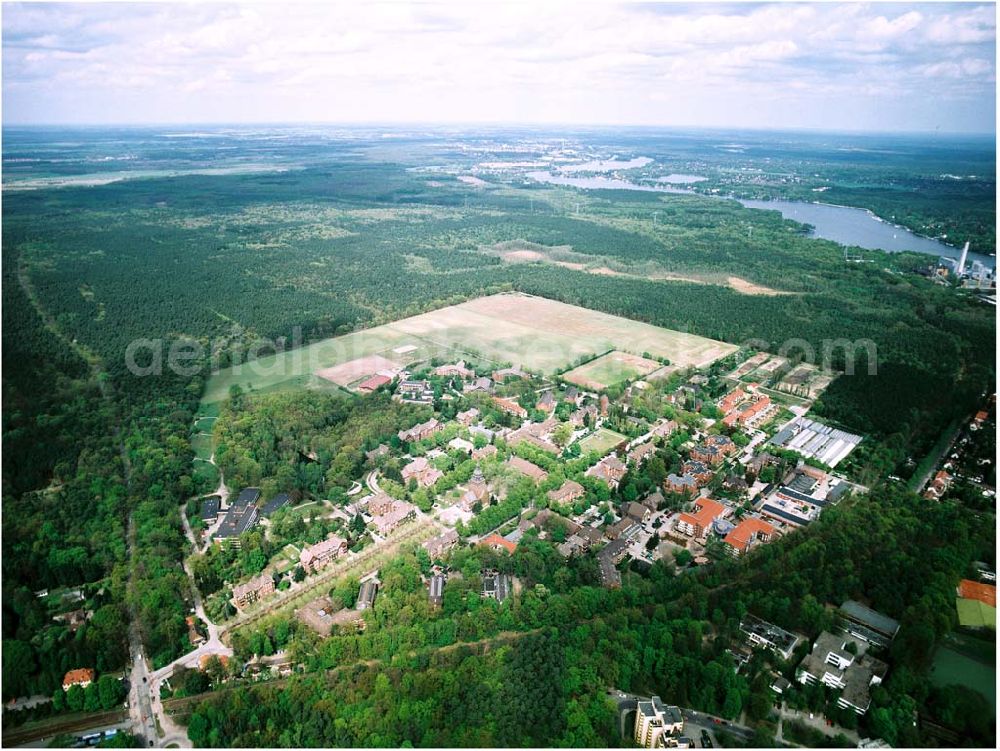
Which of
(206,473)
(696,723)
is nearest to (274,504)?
(206,473)

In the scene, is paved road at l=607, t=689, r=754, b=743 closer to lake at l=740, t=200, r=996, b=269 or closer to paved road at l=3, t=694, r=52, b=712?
paved road at l=3, t=694, r=52, b=712

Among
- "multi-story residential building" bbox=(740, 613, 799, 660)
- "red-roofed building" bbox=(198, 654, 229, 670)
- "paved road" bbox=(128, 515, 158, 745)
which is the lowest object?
"paved road" bbox=(128, 515, 158, 745)

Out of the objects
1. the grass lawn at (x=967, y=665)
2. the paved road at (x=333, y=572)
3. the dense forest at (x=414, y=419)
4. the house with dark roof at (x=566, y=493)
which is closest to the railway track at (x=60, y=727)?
the dense forest at (x=414, y=419)

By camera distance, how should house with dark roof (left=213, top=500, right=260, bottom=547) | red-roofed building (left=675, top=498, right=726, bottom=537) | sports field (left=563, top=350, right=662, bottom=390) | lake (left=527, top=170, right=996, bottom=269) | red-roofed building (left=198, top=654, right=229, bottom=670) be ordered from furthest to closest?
lake (left=527, top=170, right=996, bottom=269), sports field (left=563, top=350, right=662, bottom=390), red-roofed building (left=675, top=498, right=726, bottom=537), house with dark roof (left=213, top=500, right=260, bottom=547), red-roofed building (left=198, top=654, right=229, bottom=670)

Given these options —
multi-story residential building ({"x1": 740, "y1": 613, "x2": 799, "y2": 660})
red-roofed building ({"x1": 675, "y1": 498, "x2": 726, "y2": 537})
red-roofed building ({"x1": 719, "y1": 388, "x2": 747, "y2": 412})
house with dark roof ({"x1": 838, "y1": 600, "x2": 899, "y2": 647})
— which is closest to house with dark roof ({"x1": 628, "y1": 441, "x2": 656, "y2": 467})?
red-roofed building ({"x1": 675, "y1": 498, "x2": 726, "y2": 537})

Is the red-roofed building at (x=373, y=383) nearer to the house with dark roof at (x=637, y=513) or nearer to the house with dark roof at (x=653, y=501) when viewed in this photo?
the house with dark roof at (x=637, y=513)

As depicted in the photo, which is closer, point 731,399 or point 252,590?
point 252,590

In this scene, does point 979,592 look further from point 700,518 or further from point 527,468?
point 527,468
